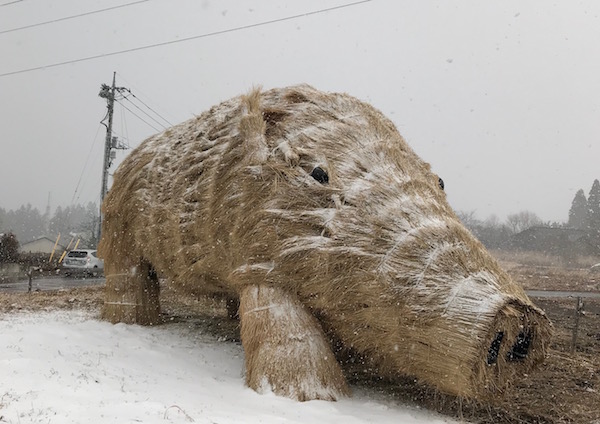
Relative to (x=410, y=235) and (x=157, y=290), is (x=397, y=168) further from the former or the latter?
(x=157, y=290)

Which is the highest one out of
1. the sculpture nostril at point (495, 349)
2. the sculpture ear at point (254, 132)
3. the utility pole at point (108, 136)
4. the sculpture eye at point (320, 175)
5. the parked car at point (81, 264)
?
the utility pole at point (108, 136)

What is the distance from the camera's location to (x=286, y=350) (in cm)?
451

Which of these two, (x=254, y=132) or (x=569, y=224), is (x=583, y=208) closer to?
(x=569, y=224)

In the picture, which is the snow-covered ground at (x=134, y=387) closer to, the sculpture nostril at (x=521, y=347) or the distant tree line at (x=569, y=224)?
the sculpture nostril at (x=521, y=347)

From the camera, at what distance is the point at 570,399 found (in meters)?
4.88

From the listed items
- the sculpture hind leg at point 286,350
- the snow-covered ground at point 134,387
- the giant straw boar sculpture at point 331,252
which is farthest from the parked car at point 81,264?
the sculpture hind leg at point 286,350

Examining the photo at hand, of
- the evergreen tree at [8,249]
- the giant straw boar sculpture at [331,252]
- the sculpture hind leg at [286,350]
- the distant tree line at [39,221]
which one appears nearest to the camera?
the giant straw boar sculpture at [331,252]

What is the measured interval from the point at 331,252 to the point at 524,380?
2.10 metres

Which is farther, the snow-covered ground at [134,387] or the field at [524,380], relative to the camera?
the field at [524,380]

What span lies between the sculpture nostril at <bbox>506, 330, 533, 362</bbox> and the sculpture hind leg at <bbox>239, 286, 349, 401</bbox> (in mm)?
1546

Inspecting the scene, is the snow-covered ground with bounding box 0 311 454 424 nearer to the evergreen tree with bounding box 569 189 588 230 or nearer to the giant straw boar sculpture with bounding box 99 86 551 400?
the giant straw boar sculpture with bounding box 99 86 551 400

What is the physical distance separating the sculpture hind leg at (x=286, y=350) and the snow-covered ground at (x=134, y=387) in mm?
130

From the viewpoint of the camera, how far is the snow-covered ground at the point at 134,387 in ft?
10.9

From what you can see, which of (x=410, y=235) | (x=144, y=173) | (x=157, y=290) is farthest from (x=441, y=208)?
(x=157, y=290)
